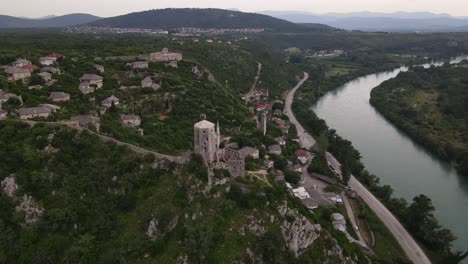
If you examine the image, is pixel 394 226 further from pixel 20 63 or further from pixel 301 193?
pixel 20 63

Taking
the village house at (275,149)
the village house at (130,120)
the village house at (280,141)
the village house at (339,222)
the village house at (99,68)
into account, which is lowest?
the village house at (339,222)

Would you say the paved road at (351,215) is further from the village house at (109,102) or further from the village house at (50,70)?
the village house at (50,70)

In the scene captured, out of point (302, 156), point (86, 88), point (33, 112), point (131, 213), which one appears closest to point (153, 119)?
point (86, 88)

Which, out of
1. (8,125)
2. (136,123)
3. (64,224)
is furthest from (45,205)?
(136,123)

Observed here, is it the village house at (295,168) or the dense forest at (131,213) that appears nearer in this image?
the dense forest at (131,213)

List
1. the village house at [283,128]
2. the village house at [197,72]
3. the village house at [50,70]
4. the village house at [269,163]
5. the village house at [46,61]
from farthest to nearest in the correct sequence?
the village house at [197,72]
the village house at [283,128]
the village house at [46,61]
the village house at [50,70]
the village house at [269,163]

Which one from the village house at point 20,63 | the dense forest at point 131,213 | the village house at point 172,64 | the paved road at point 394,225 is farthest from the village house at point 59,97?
the paved road at point 394,225
